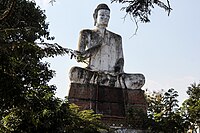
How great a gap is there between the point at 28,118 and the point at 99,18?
6.49 m

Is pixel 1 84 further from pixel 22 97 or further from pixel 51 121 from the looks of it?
pixel 51 121

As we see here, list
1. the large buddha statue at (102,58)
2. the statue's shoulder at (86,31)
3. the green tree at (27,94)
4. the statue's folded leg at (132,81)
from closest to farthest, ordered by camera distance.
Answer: the green tree at (27,94), the large buddha statue at (102,58), the statue's folded leg at (132,81), the statue's shoulder at (86,31)

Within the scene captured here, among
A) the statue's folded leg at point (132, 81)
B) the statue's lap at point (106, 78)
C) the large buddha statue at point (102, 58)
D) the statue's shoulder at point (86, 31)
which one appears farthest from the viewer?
the statue's shoulder at point (86, 31)

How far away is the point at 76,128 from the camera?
6.43 m

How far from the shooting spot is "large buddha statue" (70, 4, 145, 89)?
1028 cm

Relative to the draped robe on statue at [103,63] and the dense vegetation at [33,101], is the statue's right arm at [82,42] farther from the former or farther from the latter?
the dense vegetation at [33,101]

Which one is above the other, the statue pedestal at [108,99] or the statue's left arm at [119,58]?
the statue's left arm at [119,58]

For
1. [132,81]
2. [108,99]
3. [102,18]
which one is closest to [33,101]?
[108,99]

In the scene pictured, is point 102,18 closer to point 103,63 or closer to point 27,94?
point 103,63

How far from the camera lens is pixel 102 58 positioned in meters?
11.3

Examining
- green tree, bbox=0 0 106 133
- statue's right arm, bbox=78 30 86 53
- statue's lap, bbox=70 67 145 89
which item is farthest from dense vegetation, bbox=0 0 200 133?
statue's right arm, bbox=78 30 86 53

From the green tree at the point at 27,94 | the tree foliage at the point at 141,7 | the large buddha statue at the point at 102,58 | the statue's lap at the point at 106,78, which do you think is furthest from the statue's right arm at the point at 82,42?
the tree foliage at the point at 141,7

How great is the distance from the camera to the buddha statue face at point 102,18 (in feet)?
37.9

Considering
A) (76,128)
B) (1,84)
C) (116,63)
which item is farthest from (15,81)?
(116,63)
